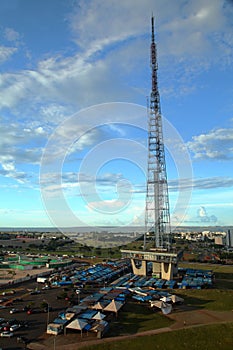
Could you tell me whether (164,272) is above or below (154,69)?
below

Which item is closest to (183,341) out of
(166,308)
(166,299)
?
(166,308)

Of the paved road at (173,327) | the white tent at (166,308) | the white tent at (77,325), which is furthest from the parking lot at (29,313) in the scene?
the white tent at (166,308)

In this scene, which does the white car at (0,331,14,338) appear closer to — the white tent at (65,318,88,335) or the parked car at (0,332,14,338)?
the parked car at (0,332,14,338)

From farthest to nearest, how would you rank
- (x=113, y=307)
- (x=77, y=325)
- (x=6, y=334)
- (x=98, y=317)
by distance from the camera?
(x=113, y=307)
(x=98, y=317)
(x=77, y=325)
(x=6, y=334)

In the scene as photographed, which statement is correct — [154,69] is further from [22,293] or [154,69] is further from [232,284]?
[22,293]

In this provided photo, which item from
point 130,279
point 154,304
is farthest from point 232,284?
point 154,304

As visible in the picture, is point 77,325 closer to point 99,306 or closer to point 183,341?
point 99,306

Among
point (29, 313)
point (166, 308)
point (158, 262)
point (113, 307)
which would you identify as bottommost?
point (29, 313)
